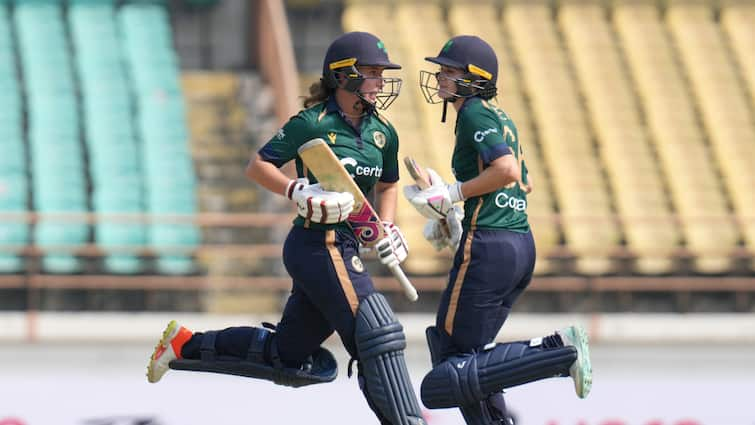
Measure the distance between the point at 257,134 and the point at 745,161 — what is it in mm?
6125

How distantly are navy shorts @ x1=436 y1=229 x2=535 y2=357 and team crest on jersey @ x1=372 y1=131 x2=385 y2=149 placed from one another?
24.2 inches

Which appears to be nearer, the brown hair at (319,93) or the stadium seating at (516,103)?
the brown hair at (319,93)

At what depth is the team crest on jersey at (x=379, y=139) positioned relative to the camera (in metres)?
7.07

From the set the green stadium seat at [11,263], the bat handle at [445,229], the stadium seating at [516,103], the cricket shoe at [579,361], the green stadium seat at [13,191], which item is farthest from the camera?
the stadium seating at [516,103]

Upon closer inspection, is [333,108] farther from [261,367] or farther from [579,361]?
[579,361]

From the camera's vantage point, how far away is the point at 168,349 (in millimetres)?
7547

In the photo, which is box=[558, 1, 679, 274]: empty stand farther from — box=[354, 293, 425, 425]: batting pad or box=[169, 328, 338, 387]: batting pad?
box=[354, 293, 425, 425]: batting pad

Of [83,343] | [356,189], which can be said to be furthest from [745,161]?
[356,189]

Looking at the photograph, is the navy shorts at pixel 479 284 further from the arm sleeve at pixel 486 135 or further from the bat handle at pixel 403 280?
the arm sleeve at pixel 486 135

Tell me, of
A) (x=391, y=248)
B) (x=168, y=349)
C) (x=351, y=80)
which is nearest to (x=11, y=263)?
(x=168, y=349)

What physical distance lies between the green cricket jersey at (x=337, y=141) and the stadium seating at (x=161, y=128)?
7.51m

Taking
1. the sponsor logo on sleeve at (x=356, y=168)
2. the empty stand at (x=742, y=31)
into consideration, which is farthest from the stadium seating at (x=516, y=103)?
the sponsor logo on sleeve at (x=356, y=168)

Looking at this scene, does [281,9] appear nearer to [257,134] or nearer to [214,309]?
[257,134]

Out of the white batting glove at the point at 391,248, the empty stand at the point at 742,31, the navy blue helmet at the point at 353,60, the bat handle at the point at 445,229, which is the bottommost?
the white batting glove at the point at 391,248
